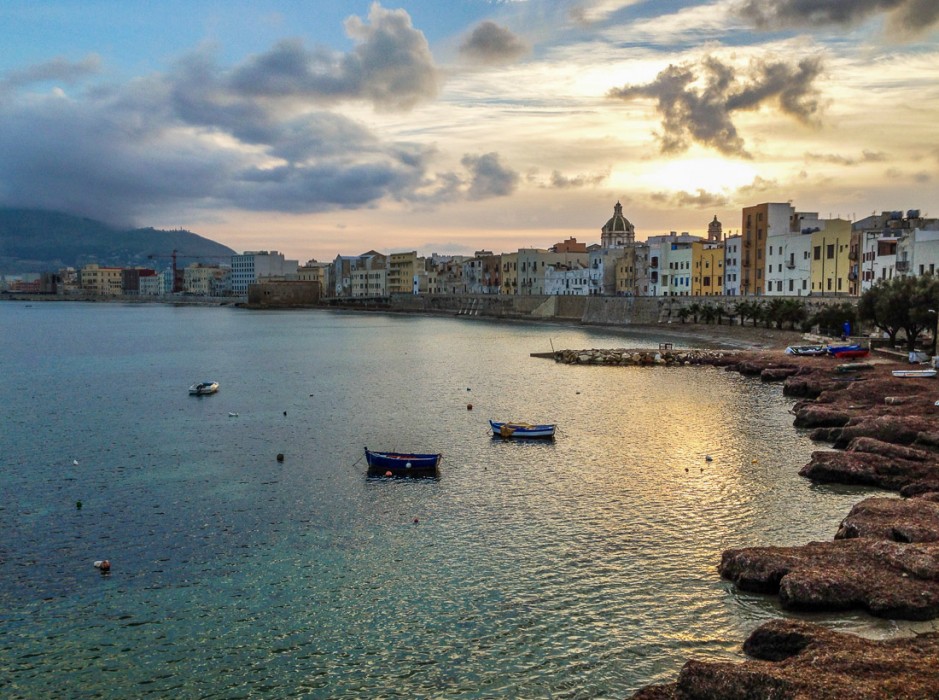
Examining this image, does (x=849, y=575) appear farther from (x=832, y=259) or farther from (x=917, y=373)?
(x=832, y=259)

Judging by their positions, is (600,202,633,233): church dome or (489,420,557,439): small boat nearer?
(489,420,557,439): small boat

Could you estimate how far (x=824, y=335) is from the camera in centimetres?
8131

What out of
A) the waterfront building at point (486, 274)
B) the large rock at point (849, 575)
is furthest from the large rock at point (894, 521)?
the waterfront building at point (486, 274)

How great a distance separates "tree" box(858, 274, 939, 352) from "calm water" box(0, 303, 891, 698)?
17944mm

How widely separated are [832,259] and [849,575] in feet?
282

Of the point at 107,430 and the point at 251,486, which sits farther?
the point at 107,430

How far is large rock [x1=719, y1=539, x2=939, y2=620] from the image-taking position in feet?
61.0

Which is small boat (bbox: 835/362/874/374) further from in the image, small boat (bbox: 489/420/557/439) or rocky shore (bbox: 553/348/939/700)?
small boat (bbox: 489/420/557/439)

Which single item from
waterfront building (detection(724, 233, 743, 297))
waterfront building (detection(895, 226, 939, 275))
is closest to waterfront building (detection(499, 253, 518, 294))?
waterfront building (detection(724, 233, 743, 297))

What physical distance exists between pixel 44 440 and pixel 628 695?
35424 millimetres

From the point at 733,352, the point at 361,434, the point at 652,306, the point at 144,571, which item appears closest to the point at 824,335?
the point at 733,352

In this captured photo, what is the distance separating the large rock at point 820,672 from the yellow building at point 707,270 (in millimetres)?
109820

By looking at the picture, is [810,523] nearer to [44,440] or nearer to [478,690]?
[478,690]

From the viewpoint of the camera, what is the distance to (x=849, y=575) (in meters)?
19.8
